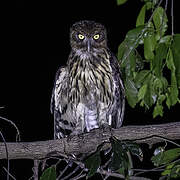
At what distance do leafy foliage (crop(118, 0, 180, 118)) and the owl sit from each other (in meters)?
0.77

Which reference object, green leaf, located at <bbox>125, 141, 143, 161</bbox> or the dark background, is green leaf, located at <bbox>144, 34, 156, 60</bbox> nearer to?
green leaf, located at <bbox>125, 141, 143, 161</bbox>

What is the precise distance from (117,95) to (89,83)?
259mm

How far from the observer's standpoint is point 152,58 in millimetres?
1918

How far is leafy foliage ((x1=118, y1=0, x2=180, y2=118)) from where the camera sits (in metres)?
1.70

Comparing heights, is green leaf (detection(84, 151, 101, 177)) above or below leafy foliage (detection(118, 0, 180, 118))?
below

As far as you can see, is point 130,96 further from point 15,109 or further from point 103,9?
point 103,9

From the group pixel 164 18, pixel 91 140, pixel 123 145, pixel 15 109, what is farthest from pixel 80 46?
pixel 15 109

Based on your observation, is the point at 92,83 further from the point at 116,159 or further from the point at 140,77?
the point at 116,159

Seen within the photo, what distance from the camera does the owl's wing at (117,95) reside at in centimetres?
293

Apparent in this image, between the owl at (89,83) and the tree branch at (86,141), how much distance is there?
0.64 m

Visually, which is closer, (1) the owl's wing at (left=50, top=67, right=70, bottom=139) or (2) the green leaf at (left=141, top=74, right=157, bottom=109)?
(2) the green leaf at (left=141, top=74, right=157, bottom=109)

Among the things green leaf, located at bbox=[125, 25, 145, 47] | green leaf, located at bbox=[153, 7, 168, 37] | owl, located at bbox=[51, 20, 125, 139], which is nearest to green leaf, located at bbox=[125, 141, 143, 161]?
green leaf, located at bbox=[125, 25, 145, 47]

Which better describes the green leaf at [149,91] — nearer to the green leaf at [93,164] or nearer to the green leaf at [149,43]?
the green leaf at [149,43]

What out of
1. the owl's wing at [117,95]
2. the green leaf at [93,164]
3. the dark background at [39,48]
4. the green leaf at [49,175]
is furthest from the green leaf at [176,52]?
the dark background at [39,48]
